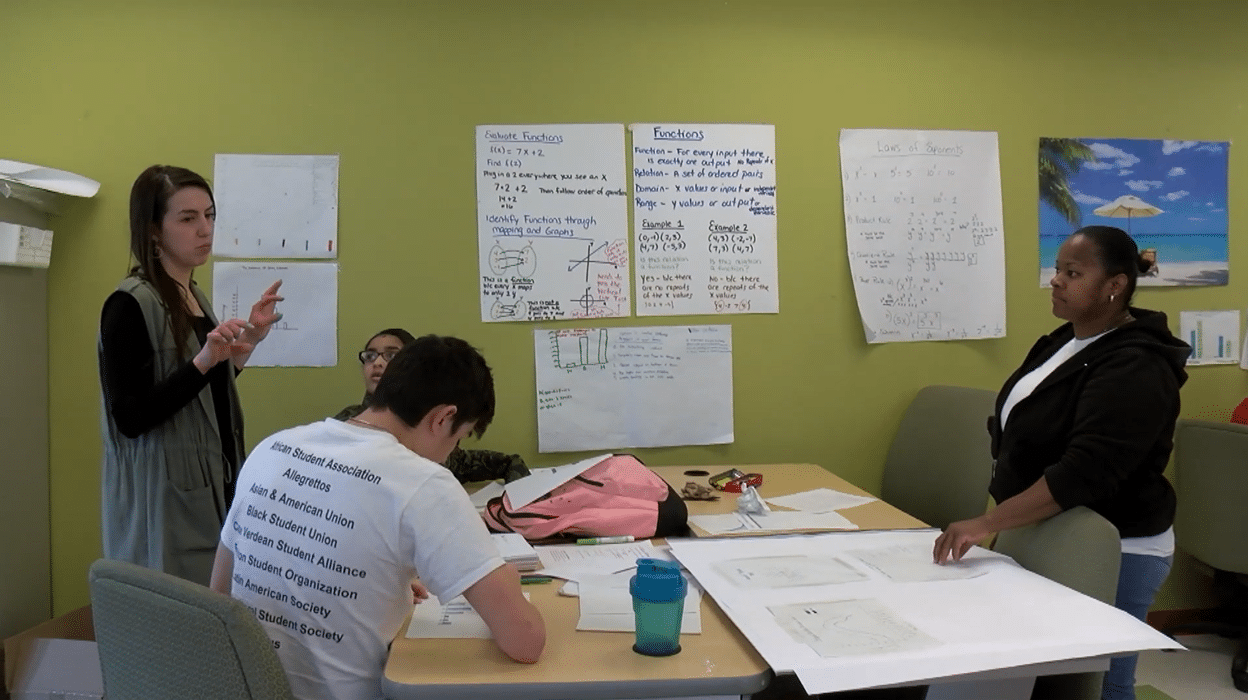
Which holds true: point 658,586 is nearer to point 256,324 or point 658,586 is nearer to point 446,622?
point 446,622

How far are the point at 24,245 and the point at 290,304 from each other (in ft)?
2.53

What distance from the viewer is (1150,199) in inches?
140

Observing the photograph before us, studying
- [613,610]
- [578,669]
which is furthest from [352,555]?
[613,610]

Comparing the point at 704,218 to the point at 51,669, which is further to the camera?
the point at 704,218

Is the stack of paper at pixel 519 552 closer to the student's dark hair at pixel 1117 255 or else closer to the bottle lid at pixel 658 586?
the bottle lid at pixel 658 586

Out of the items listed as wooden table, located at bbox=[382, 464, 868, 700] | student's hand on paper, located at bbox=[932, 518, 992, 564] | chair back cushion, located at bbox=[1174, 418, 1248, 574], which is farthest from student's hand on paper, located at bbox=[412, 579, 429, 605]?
chair back cushion, located at bbox=[1174, 418, 1248, 574]

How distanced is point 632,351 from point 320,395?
1.10 meters

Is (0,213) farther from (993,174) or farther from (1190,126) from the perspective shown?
(1190,126)

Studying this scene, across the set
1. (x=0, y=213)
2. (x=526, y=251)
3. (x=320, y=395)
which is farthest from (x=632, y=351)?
(x=0, y=213)

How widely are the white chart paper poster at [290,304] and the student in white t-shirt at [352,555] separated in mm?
1674

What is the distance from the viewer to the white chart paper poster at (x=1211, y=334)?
3613mm

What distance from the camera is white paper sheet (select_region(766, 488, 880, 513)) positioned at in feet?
8.39

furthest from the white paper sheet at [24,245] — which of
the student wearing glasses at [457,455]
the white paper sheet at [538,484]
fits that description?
the white paper sheet at [538,484]

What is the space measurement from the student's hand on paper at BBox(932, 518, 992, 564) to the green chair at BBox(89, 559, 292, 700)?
4.31 feet
